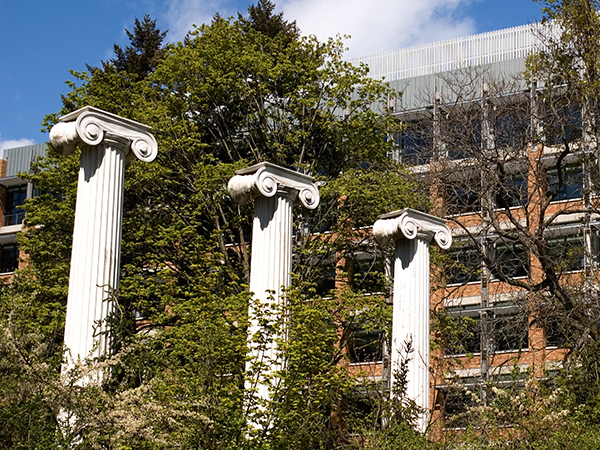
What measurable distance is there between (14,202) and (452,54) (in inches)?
1174

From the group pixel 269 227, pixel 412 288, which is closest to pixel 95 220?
pixel 269 227

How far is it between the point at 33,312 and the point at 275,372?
16.7 metres

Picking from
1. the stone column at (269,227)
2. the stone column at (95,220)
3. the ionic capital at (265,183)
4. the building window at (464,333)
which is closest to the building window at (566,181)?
the building window at (464,333)

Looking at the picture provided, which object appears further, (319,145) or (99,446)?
(319,145)

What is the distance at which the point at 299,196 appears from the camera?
18.7 m

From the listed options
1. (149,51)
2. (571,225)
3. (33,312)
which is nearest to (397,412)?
(33,312)

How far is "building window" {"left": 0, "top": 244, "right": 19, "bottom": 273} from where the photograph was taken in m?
61.2

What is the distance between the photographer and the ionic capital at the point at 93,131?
607 inches

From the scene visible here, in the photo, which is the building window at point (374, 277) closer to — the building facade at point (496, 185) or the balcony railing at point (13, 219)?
the building facade at point (496, 185)

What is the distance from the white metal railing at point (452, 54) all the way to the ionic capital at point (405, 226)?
29.3 meters

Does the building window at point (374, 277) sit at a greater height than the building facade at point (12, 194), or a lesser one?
lesser

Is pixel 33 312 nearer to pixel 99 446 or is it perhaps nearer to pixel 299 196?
pixel 299 196

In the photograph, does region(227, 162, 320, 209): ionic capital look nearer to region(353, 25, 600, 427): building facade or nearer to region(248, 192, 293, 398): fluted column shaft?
region(248, 192, 293, 398): fluted column shaft

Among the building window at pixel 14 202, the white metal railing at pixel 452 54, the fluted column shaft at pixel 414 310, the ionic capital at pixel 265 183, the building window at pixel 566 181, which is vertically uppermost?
the white metal railing at pixel 452 54
